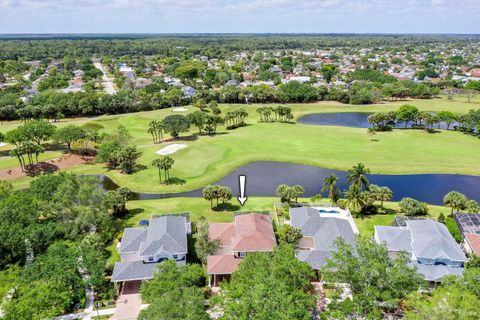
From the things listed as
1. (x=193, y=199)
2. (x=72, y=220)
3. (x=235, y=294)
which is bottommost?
(x=193, y=199)

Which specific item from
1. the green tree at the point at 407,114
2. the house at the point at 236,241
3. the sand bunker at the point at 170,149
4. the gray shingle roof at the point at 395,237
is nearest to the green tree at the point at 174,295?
the house at the point at 236,241

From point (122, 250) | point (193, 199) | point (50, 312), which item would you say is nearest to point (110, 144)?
point (193, 199)

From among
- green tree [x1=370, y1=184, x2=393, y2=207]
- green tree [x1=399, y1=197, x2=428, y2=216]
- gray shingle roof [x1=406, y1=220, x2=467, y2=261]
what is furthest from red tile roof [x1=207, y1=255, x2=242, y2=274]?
green tree [x1=399, y1=197, x2=428, y2=216]

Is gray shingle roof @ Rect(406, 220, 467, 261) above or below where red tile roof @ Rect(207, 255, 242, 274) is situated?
above

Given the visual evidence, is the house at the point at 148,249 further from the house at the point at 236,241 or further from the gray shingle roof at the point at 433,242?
the gray shingle roof at the point at 433,242

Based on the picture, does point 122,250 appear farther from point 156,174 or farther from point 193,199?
point 156,174

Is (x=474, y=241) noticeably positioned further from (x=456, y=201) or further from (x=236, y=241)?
(x=236, y=241)

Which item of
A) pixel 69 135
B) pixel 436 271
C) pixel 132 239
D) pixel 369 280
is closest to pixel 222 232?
pixel 132 239

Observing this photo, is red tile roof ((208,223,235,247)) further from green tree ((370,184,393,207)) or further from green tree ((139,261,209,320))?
green tree ((370,184,393,207))

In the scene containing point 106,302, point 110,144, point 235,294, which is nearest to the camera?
point 235,294
